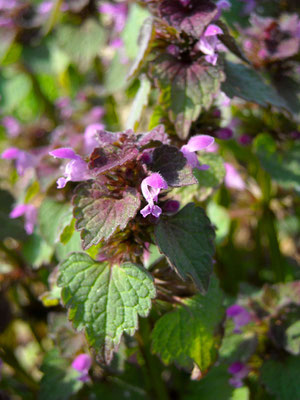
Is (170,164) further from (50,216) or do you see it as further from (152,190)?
(50,216)

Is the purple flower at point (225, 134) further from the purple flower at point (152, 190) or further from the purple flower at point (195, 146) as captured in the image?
the purple flower at point (152, 190)

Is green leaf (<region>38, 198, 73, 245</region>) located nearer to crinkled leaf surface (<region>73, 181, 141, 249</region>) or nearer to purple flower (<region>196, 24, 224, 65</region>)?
crinkled leaf surface (<region>73, 181, 141, 249</region>)

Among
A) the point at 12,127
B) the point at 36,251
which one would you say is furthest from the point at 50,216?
the point at 12,127

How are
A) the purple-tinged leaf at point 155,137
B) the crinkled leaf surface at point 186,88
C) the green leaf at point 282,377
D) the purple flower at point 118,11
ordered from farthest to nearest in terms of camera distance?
the purple flower at point 118,11 < the green leaf at point 282,377 < the crinkled leaf surface at point 186,88 < the purple-tinged leaf at point 155,137

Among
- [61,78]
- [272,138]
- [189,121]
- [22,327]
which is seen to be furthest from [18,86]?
[189,121]

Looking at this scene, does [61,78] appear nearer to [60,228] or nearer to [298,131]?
[298,131]

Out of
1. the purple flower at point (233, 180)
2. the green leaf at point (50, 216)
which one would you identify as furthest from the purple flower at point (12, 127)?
the purple flower at point (233, 180)
